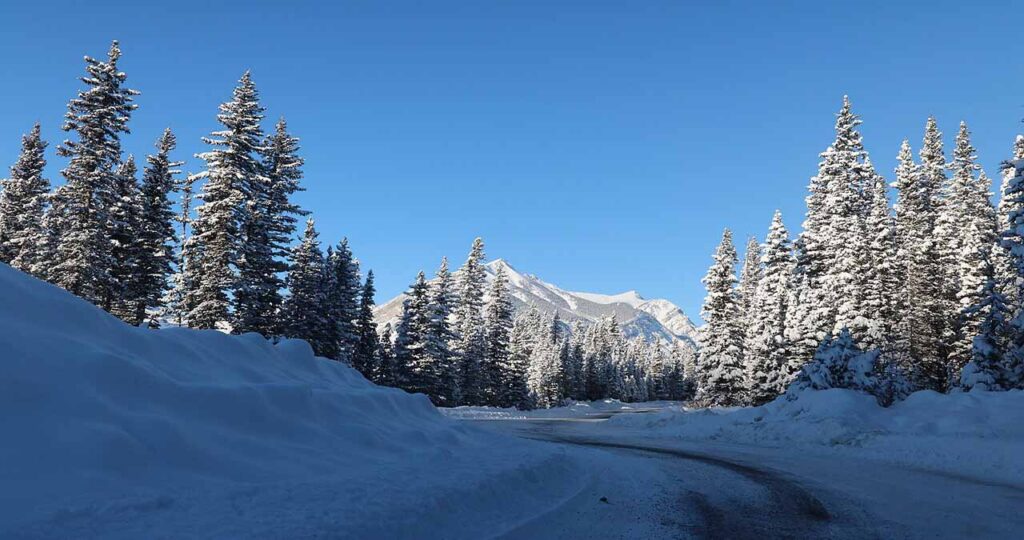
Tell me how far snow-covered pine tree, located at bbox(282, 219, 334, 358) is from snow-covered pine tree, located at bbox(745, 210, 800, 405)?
28323 millimetres

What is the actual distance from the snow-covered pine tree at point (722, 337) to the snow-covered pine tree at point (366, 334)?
26.0 metres

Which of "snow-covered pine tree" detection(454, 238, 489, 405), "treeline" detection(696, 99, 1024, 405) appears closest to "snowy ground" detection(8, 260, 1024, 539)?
"treeline" detection(696, 99, 1024, 405)

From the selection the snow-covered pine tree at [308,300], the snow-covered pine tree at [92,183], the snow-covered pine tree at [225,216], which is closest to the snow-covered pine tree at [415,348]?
the snow-covered pine tree at [308,300]

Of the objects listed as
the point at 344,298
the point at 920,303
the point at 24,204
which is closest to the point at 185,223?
the point at 344,298

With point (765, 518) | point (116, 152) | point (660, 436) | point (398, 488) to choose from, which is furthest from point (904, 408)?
point (116, 152)

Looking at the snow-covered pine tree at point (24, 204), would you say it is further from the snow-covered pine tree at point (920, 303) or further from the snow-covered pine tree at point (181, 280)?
the snow-covered pine tree at point (920, 303)

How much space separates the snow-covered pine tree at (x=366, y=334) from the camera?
4778 cm

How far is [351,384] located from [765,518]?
841 centimetres

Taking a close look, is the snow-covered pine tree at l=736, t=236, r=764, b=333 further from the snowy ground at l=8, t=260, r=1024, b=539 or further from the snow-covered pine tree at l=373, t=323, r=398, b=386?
the snowy ground at l=8, t=260, r=1024, b=539

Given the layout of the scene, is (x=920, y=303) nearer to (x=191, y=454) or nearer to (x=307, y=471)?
(x=307, y=471)

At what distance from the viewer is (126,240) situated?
119 ft

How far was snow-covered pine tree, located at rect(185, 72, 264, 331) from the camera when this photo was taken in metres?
30.8

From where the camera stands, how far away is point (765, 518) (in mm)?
7438

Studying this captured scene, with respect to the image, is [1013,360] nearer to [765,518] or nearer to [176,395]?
[765,518]
